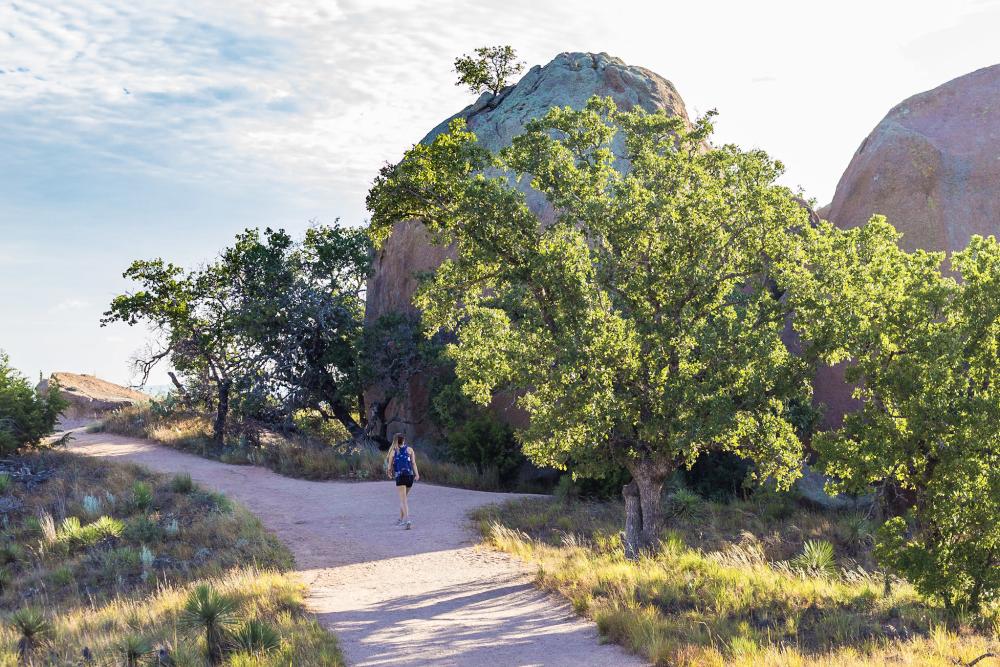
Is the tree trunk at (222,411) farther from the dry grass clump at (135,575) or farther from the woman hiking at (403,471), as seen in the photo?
the woman hiking at (403,471)

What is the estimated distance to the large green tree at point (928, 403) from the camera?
11.6m

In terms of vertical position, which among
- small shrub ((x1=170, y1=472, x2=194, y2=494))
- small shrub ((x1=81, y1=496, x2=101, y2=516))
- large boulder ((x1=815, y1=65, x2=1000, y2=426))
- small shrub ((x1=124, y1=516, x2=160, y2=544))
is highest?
large boulder ((x1=815, y1=65, x2=1000, y2=426))

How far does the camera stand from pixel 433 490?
72.2ft

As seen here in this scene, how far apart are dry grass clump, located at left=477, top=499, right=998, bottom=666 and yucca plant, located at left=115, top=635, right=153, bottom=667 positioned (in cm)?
530

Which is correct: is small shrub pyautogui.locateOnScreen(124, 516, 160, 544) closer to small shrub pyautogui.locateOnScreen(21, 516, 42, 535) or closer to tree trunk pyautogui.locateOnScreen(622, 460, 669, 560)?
small shrub pyautogui.locateOnScreen(21, 516, 42, 535)

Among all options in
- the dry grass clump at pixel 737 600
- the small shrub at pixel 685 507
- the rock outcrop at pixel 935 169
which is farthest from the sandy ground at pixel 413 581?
the rock outcrop at pixel 935 169

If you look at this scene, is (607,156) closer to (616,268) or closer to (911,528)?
(616,268)

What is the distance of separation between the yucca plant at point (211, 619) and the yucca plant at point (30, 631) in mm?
2202

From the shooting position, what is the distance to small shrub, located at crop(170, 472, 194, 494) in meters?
20.0

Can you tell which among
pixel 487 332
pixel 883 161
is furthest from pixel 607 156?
pixel 883 161

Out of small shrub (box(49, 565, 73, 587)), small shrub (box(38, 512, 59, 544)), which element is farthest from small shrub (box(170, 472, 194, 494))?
small shrub (box(49, 565, 73, 587))

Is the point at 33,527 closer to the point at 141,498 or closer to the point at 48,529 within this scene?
the point at 48,529

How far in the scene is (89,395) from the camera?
38844 mm

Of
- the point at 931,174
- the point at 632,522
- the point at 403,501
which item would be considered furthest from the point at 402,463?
the point at 931,174
